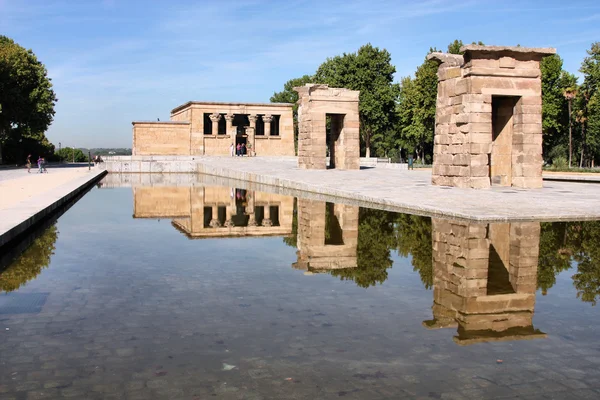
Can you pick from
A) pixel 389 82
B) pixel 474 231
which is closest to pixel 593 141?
pixel 389 82

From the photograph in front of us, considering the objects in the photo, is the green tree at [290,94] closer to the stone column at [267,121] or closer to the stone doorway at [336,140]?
the stone column at [267,121]

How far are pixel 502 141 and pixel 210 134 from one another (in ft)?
119

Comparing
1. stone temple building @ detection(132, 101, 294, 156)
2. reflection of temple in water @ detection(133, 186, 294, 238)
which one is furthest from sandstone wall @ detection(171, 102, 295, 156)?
→ reflection of temple in water @ detection(133, 186, 294, 238)

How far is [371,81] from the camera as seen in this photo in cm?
5156

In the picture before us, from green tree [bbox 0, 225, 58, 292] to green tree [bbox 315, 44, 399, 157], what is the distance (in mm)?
43582

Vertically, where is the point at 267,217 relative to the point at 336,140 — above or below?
below

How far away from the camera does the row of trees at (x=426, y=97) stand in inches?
1876

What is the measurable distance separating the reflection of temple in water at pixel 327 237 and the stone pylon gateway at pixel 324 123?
14.8 m

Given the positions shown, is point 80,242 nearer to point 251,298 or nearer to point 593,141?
point 251,298

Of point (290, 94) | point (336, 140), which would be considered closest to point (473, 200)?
point (336, 140)

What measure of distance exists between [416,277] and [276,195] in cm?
1256

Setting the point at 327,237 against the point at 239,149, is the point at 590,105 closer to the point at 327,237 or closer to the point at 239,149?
the point at 239,149

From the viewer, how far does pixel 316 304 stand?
552 cm

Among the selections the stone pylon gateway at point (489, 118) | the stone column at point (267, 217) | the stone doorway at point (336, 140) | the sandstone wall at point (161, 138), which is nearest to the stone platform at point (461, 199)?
the stone pylon gateway at point (489, 118)
